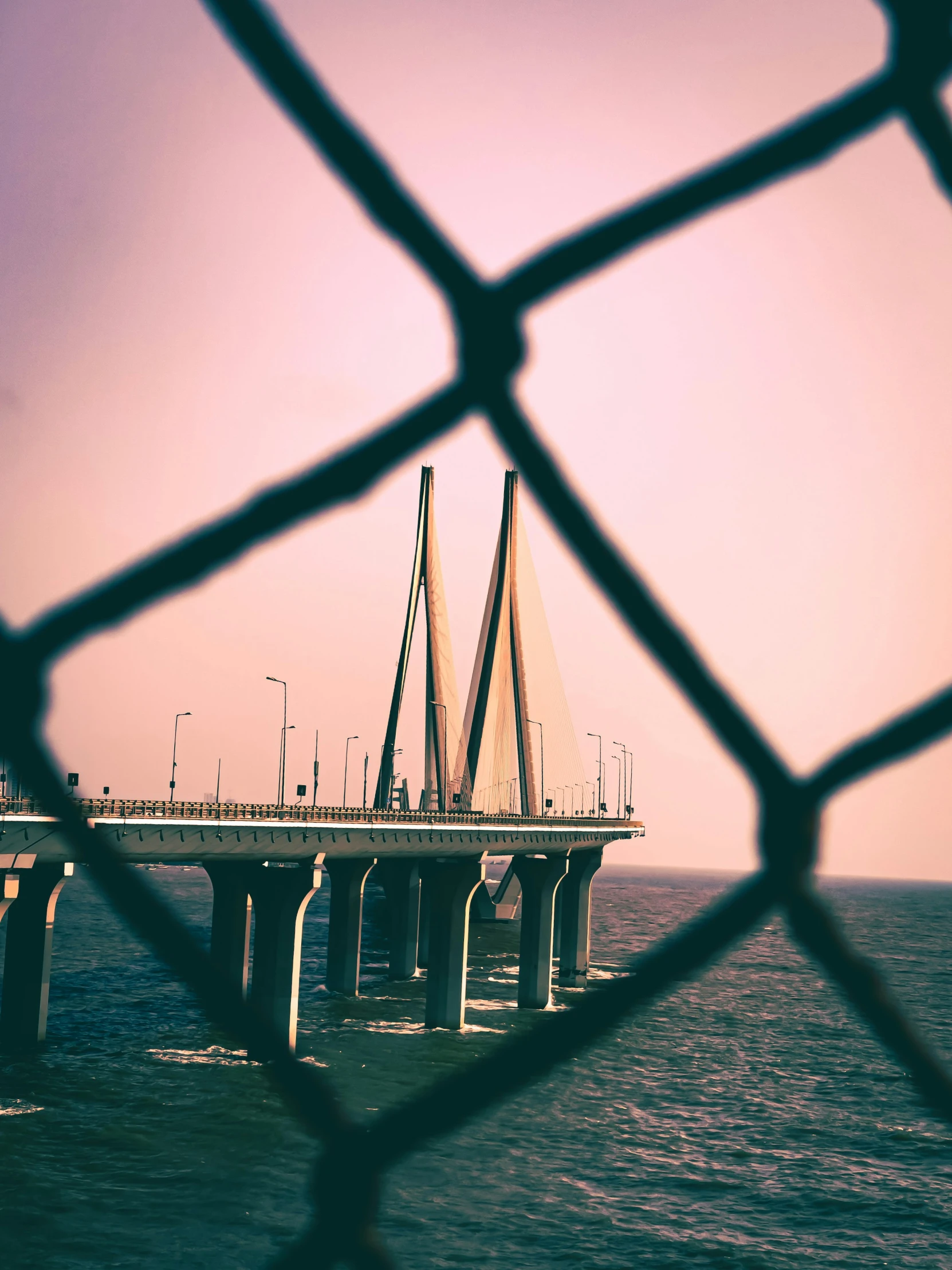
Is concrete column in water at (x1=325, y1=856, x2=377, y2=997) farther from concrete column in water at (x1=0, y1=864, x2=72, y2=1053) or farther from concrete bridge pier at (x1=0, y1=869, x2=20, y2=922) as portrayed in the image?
concrete bridge pier at (x1=0, y1=869, x2=20, y2=922)

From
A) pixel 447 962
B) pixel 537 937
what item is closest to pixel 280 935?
pixel 447 962

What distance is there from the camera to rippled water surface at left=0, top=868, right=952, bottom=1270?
28047mm

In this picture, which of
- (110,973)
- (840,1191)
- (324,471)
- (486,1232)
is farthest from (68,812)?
(110,973)

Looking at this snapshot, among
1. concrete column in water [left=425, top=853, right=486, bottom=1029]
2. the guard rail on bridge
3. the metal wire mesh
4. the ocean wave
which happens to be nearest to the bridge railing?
the guard rail on bridge

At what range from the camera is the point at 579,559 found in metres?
2.24

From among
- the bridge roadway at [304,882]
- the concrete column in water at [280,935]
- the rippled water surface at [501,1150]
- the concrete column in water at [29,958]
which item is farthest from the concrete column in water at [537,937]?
the concrete column in water at [29,958]

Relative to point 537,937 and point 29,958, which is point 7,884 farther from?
point 537,937

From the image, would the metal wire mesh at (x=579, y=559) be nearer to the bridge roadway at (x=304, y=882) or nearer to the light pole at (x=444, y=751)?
the bridge roadway at (x=304, y=882)

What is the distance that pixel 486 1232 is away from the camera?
1126 inches

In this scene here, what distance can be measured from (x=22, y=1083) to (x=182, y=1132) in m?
8.98

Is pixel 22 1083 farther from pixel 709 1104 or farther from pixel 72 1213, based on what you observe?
pixel 709 1104

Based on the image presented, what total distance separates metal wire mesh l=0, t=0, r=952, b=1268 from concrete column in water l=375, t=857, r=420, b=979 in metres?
70.3

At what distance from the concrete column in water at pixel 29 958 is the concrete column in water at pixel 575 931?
3812 centimetres

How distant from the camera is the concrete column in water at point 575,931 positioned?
76.4 metres
